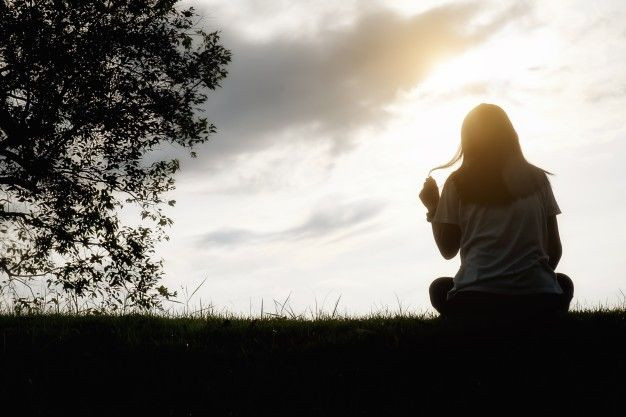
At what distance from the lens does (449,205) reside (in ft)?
16.9

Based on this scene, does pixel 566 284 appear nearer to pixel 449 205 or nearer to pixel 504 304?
pixel 504 304

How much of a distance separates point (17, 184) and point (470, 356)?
1288cm

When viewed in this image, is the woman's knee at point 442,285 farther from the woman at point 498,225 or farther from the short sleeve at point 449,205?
the short sleeve at point 449,205

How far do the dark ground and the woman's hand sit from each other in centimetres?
109

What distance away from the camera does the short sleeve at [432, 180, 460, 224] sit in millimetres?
5125

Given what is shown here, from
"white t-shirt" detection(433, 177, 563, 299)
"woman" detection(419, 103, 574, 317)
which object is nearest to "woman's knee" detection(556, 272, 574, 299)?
"woman" detection(419, 103, 574, 317)

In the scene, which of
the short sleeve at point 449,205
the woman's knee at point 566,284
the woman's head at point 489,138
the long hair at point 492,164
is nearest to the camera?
the long hair at point 492,164

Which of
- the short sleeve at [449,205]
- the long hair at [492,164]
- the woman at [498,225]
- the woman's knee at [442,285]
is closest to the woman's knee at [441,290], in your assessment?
the woman's knee at [442,285]

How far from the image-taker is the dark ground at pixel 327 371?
426 cm

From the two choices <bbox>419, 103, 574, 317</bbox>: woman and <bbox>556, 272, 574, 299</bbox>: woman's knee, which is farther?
<bbox>556, 272, 574, 299</bbox>: woman's knee

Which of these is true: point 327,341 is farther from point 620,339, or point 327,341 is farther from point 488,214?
point 620,339

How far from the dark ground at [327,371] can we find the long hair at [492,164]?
1.10 metres

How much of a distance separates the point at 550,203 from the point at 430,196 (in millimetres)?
1034

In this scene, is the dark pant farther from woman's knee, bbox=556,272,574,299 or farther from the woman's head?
the woman's head
